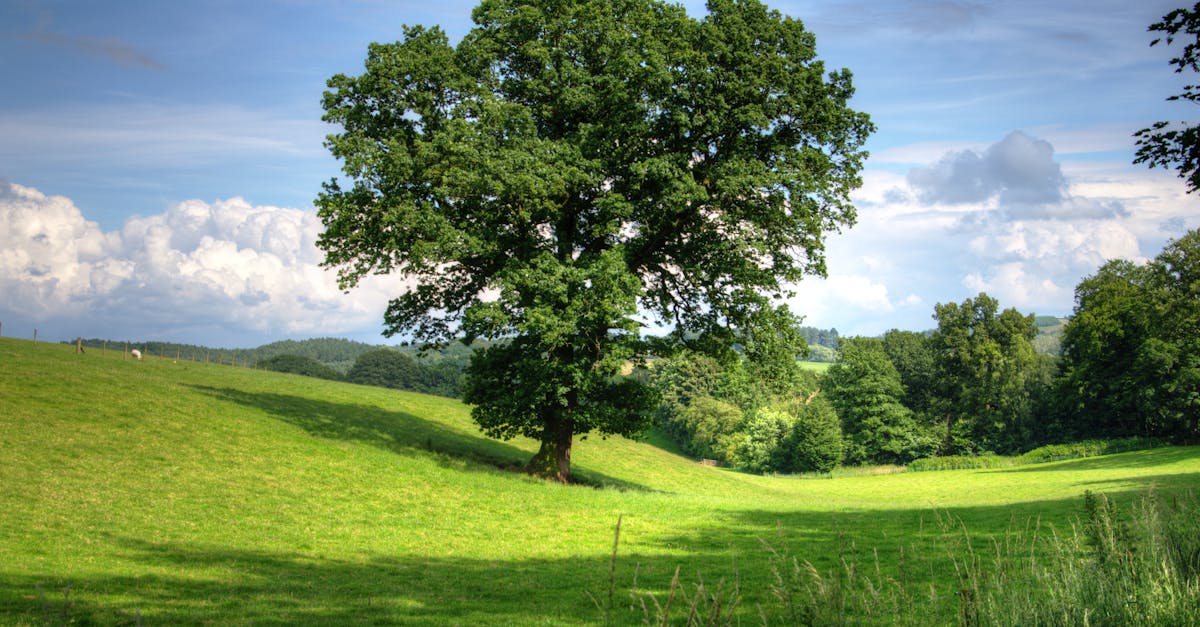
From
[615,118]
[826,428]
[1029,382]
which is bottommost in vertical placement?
[826,428]

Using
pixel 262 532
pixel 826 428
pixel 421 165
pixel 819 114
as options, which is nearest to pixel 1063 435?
pixel 826 428

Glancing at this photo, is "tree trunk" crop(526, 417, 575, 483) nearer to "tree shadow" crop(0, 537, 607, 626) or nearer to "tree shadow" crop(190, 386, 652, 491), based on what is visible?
"tree shadow" crop(190, 386, 652, 491)

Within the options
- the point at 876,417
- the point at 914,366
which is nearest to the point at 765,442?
the point at 876,417

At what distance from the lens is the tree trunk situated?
33375 millimetres

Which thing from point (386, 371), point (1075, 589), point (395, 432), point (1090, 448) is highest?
point (1075, 589)

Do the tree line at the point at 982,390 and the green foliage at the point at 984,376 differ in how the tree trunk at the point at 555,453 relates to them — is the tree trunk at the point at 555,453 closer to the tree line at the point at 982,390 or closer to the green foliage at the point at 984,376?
the tree line at the point at 982,390

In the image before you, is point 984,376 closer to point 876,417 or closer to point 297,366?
point 876,417

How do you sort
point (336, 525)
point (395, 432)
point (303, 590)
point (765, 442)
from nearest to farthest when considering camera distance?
point (303, 590) < point (336, 525) < point (395, 432) < point (765, 442)

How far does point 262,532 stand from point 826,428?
82.0 m

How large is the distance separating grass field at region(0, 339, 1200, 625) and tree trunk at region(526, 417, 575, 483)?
1438mm

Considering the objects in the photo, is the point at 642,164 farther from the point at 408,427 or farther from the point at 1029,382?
the point at 1029,382

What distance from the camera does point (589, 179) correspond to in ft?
95.3

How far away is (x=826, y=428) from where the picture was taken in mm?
93562

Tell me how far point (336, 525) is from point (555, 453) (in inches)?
502
